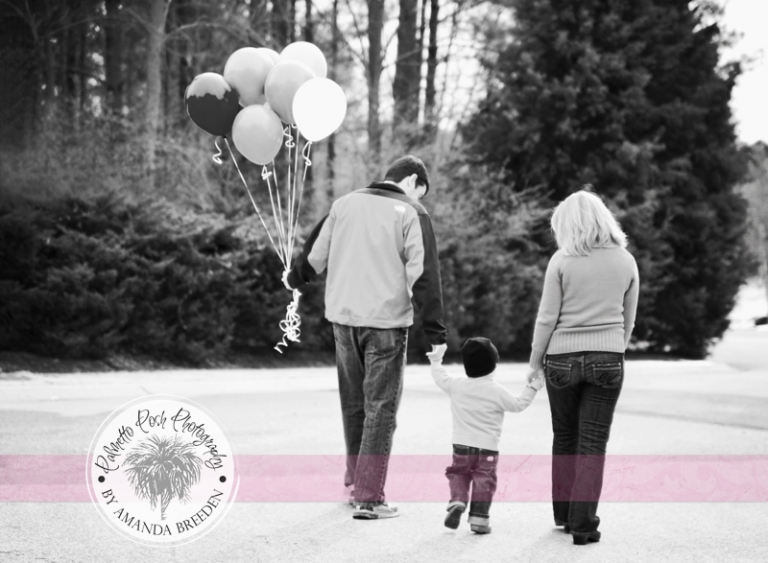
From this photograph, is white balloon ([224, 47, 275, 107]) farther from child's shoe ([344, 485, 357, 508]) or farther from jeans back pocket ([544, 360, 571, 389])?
jeans back pocket ([544, 360, 571, 389])

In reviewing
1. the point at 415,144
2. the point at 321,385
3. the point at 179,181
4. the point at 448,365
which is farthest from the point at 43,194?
the point at 415,144

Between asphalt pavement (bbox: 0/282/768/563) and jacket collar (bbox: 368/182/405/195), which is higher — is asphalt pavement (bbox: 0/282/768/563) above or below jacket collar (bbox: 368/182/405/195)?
below

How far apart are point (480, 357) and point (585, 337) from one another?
55cm

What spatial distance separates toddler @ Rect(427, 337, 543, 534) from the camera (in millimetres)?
4613

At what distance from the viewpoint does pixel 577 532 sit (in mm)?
4512

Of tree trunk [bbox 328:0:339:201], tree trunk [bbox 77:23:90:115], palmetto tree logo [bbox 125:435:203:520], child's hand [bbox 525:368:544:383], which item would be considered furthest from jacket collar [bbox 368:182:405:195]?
tree trunk [bbox 77:23:90:115]

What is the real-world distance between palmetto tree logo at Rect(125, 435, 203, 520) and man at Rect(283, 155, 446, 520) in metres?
1.08

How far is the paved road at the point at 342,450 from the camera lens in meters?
4.33

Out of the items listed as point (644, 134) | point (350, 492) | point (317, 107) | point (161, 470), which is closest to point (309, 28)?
point (644, 134)

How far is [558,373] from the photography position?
460 cm

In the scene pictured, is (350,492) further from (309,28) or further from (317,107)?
(309,28)

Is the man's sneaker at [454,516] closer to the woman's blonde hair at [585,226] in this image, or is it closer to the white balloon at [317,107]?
the woman's blonde hair at [585,226]

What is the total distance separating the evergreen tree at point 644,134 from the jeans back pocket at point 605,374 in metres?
14.8

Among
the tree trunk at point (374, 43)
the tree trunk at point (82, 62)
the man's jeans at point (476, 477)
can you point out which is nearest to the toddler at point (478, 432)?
the man's jeans at point (476, 477)
